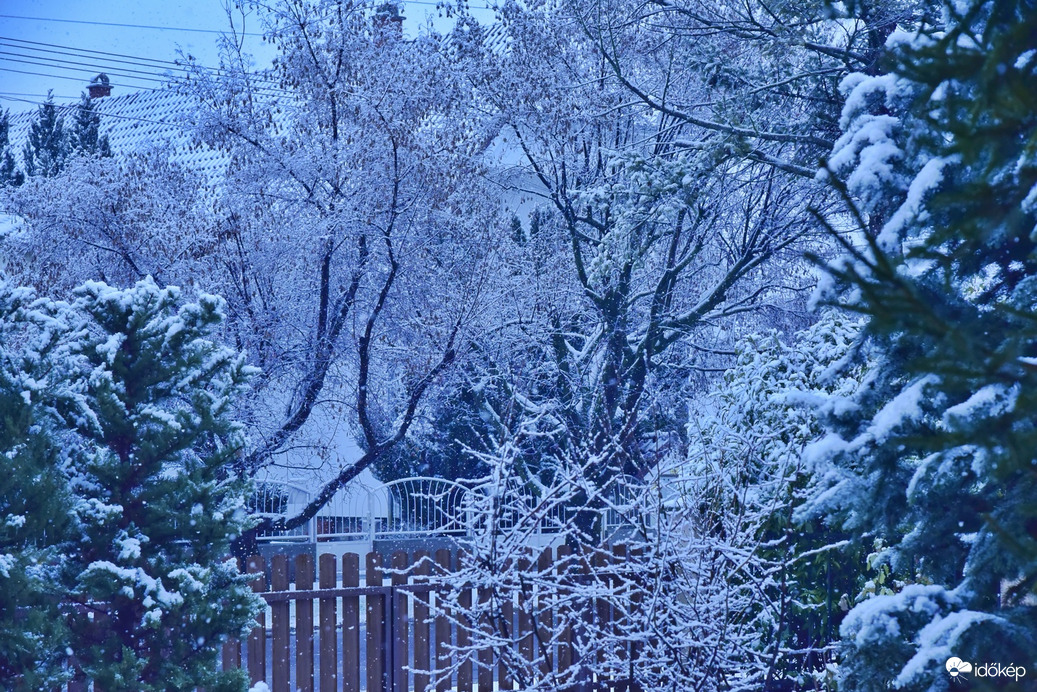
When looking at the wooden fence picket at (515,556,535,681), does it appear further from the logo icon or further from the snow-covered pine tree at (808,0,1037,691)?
the logo icon

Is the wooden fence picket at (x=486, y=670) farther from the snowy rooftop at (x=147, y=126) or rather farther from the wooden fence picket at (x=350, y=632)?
the snowy rooftop at (x=147, y=126)

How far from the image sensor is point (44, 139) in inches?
703

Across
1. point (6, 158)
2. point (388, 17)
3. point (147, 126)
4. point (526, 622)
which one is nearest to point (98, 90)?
point (6, 158)

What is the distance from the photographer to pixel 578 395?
11.5 m

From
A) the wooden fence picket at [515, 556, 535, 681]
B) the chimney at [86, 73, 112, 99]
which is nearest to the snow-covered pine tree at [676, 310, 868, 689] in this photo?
the wooden fence picket at [515, 556, 535, 681]

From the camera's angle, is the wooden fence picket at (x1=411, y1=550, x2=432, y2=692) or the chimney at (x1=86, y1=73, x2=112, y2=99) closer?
the wooden fence picket at (x1=411, y1=550, x2=432, y2=692)

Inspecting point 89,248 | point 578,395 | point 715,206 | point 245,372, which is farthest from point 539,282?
point 245,372

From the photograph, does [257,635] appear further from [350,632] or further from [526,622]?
[526,622]

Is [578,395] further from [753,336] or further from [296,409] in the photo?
[753,336]

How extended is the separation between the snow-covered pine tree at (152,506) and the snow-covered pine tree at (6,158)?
14702 mm

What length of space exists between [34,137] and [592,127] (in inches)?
458

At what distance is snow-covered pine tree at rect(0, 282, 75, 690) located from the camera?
3.89 m

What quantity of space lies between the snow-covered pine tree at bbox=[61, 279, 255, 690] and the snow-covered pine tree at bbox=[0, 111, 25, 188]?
48.2 ft

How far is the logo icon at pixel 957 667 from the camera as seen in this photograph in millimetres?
2643
